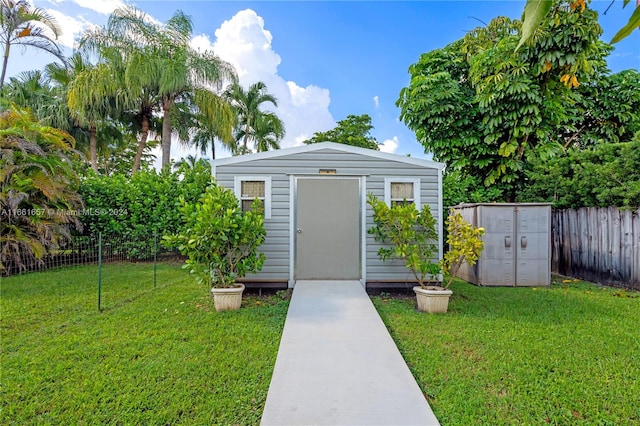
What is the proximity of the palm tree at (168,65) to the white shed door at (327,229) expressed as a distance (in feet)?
25.3

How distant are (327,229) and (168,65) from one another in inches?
345

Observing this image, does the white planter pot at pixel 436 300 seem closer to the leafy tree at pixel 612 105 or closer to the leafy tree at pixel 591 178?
the leafy tree at pixel 591 178

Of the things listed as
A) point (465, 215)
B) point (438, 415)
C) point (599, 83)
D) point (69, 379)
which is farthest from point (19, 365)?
point (599, 83)

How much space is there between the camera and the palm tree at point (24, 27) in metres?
7.58

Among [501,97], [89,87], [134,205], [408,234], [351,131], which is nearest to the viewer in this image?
[408,234]

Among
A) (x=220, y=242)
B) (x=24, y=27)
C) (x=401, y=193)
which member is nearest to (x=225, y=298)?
(x=220, y=242)

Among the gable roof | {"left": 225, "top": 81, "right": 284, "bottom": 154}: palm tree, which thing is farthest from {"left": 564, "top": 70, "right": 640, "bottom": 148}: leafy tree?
{"left": 225, "top": 81, "right": 284, "bottom": 154}: palm tree

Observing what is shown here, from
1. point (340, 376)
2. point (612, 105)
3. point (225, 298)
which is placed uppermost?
point (612, 105)

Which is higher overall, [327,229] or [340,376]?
[327,229]

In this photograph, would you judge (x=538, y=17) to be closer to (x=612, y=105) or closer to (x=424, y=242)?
(x=424, y=242)

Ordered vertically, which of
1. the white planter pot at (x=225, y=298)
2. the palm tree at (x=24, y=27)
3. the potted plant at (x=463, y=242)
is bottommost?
the white planter pot at (x=225, y=298)

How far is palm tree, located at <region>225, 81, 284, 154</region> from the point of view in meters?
17.1

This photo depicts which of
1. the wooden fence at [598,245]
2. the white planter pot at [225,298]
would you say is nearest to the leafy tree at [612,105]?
the wooden fence at [598,245]

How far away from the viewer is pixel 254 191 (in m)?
5.55
